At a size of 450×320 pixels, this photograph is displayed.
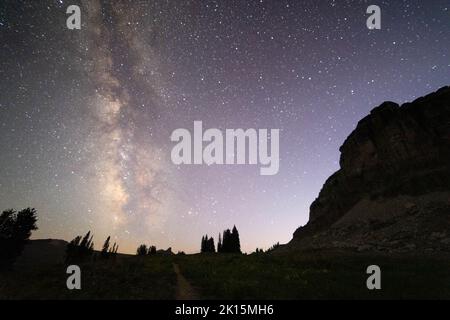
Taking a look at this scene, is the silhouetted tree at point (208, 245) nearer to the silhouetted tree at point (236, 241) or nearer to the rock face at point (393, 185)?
the silhouetted tree at point (236, 241)

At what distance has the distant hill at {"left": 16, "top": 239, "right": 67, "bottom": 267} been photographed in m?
109

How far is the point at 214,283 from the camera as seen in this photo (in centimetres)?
1358

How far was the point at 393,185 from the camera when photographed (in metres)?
45.6

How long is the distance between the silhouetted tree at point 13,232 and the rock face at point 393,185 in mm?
52645

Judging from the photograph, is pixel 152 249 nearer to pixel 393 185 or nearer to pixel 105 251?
pixel 105 251

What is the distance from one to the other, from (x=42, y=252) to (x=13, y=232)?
331 feet

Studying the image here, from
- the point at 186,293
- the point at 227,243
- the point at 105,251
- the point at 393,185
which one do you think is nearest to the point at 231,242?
the point at 227,243

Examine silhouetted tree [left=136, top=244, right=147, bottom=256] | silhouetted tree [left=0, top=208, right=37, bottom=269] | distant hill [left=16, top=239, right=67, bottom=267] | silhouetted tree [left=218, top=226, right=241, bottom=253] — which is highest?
silhouetted tree [left=0, top=208, right=37, bottom=269]

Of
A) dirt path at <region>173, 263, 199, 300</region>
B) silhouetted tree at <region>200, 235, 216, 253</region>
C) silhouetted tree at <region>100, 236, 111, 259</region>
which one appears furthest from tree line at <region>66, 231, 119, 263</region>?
dirt path at <region>173, 263, 199, 300</region>

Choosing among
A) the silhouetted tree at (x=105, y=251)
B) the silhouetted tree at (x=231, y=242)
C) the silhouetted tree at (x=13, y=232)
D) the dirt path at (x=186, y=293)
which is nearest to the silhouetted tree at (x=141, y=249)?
the silhouetted tree at (x=105, y=251)

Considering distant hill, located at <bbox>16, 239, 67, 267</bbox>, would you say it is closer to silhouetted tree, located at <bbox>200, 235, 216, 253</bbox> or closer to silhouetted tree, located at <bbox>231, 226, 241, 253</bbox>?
silhouetted tree, located at <bbox>200, 235, 216, 253</bbox>

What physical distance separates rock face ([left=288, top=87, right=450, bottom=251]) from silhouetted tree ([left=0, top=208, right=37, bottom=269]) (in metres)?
52.6
